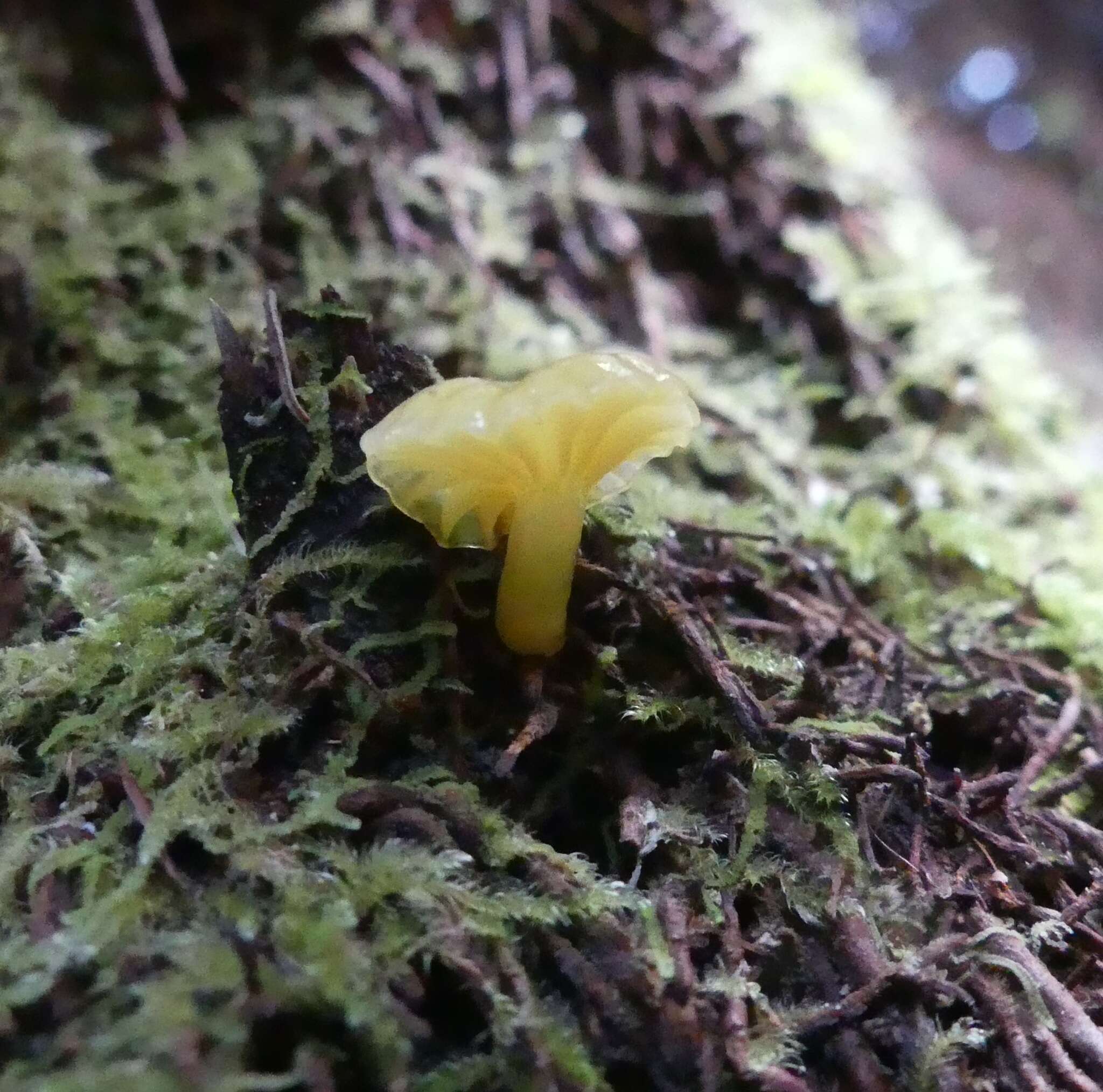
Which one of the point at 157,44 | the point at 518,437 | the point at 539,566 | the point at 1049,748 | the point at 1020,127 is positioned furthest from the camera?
the point at 1020,127

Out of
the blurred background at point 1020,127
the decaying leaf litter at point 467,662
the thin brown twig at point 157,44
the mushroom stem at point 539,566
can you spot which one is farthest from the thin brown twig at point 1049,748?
the blurred background at point 1020,127

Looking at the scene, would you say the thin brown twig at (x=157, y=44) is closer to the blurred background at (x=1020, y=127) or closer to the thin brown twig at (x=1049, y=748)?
the thin brown twig at (x=1049, y=748)

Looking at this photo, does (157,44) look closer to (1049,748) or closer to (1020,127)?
(1049,748)

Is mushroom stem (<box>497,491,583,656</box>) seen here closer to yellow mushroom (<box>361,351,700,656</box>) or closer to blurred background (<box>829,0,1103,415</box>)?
yellow mushroom (<box>361,351,700,656</box>)

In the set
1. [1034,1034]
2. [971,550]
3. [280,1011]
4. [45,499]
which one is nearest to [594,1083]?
[280,1011]

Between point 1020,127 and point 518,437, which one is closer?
point 518,437

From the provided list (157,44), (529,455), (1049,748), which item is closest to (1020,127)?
(157,44)

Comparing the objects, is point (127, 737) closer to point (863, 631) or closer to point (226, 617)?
point (226, 617)
